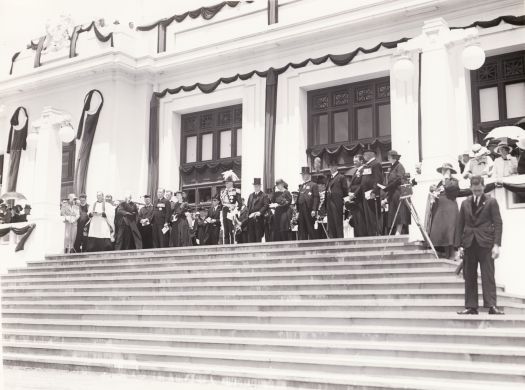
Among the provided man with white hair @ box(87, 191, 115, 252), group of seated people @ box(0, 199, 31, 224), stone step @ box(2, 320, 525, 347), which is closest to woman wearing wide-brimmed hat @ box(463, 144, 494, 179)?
stone step @ box(2, 320, 525, 347)

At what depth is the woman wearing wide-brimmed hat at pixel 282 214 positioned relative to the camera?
1379cm

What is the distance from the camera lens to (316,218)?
13.4m

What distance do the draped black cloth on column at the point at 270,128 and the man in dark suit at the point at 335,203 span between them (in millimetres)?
4844

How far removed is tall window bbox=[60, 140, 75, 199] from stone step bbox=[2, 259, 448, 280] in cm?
607

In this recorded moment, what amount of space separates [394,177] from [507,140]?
2.16 m

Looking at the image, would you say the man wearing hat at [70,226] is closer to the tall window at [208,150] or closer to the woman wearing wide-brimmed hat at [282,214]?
the tall window at [208,150]

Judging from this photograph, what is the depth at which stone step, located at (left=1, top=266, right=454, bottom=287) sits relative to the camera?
985 centimetres

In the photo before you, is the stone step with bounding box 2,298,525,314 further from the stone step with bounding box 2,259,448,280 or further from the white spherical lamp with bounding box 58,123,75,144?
the white spherical lamp with bounding box 58,123,75,144

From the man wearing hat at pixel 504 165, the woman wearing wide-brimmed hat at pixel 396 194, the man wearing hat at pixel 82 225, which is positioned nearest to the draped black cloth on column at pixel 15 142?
the man wearing hat at pixel 82 225

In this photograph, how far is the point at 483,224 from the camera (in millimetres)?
8188

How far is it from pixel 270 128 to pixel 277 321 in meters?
9.57

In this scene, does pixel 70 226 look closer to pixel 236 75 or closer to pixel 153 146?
pixel 153 146

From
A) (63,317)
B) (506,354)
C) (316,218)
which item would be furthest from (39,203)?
(506,354)

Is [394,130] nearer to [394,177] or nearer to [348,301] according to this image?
[394,177]
